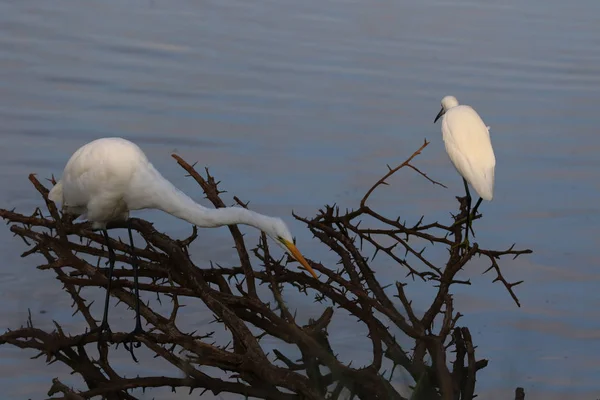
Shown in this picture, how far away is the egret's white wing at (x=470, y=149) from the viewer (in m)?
4.91

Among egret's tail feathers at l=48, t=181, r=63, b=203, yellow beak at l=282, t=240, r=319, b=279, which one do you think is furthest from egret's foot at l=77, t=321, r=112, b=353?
egret's tail feathers at l=48, t=181, r=63, b=203

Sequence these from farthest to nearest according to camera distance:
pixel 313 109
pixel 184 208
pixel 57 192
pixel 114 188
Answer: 1. pixel 313 109
2. pixel 57 192
3. pixel 114 188
4. pixel 184 208

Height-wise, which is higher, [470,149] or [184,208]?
[470,149]

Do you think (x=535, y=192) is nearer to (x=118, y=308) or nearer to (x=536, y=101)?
(x=536, y=101)

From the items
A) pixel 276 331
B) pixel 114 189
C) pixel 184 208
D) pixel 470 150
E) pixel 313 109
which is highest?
pixel 313 109

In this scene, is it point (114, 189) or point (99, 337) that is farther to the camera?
point (114, 189)

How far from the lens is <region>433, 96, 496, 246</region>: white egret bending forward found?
4.90 m

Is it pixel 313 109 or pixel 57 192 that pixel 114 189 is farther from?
pixel 313 109

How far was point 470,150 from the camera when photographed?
5152 mm

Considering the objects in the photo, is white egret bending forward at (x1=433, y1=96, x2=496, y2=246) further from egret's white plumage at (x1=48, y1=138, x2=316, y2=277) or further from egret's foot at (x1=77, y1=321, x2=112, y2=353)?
egret's foot at (x1=77, y1=321, x2=112, y2=353)

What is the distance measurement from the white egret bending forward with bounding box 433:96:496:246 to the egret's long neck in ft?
4.21

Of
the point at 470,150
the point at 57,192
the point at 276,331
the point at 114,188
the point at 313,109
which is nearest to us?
the point at 276,331

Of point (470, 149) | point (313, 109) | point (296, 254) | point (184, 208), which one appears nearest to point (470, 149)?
point (470, 149)

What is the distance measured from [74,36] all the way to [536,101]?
582cm
